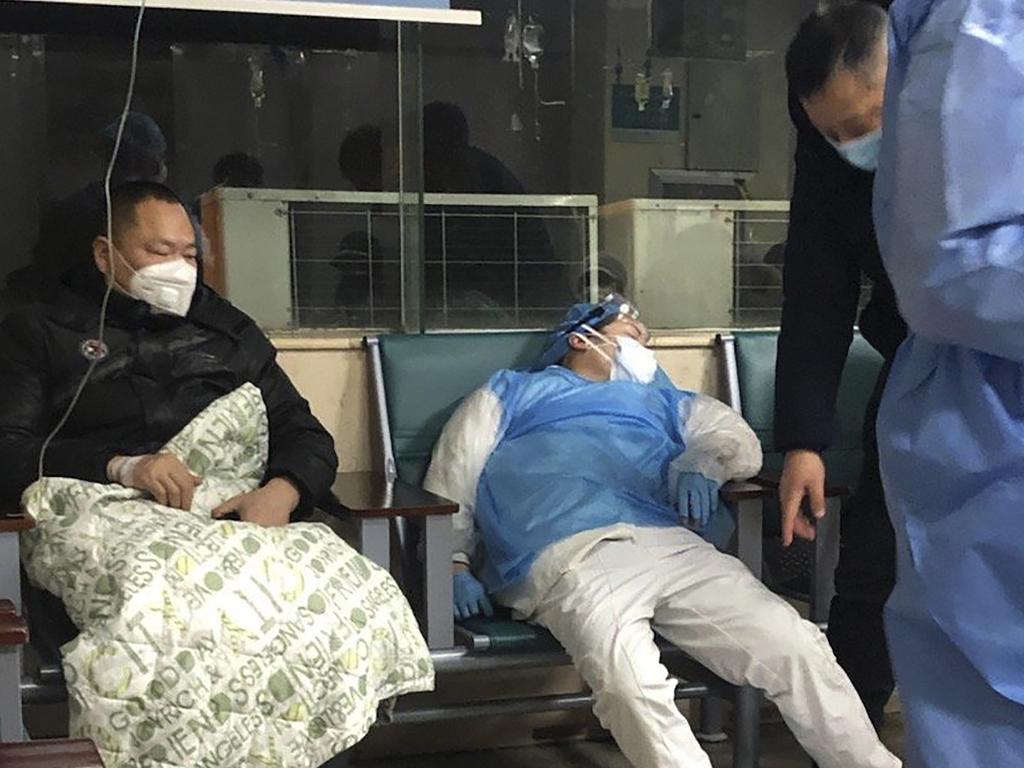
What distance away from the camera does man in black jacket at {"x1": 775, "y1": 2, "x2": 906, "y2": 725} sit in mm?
1654

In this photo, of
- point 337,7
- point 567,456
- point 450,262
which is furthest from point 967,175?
point 450,262

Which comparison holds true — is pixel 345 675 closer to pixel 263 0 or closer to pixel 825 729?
pixel 825 729

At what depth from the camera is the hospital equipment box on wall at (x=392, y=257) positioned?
2.58m

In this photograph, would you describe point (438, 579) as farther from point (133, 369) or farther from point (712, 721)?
point (712, 721)

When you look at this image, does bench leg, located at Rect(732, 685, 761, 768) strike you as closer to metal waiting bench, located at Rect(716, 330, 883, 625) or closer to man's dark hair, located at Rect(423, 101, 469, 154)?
metal waiting bench, located at Rect(716, 330, 883, 625)

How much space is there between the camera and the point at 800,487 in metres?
1.81

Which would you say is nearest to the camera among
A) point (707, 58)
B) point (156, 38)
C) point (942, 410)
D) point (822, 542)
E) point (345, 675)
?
point (942, 410)

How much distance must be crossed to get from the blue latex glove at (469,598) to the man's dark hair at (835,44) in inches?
38.3

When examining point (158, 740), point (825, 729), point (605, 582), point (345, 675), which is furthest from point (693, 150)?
point (158, 740)

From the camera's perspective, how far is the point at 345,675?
1.72 metres

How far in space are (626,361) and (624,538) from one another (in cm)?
43

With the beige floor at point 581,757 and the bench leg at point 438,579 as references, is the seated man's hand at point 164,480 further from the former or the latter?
the beige floor at point 581,757

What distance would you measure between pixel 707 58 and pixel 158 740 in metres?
2.11

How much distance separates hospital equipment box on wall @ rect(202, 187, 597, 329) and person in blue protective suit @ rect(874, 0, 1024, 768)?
1.61 metres
